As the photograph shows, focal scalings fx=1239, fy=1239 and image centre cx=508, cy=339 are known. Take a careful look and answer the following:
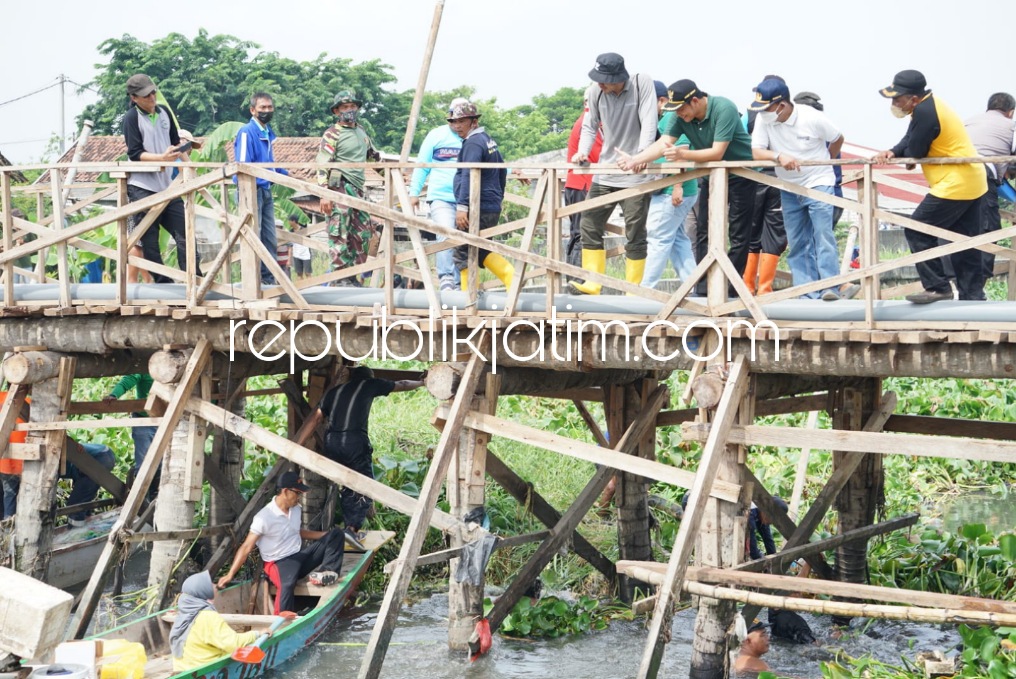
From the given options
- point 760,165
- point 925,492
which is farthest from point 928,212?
point 925,492

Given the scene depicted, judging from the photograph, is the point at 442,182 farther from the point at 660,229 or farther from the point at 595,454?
the point at 595,454

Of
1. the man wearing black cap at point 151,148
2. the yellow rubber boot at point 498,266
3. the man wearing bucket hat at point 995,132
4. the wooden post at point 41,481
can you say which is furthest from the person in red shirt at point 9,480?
the man wearing bucket hat at point 995,132

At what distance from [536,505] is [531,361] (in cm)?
228

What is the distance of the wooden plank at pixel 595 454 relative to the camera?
740cm

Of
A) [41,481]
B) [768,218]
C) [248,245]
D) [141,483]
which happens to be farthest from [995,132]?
[41,481]

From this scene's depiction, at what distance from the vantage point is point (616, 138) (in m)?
8.34

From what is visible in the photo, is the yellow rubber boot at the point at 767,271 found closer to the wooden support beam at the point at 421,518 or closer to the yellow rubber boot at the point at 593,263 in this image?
the yellow rubber boot at the point at 593,263

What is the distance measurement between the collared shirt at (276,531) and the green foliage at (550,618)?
1630mm

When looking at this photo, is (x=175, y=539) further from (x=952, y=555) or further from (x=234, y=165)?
(x=952, y=555)

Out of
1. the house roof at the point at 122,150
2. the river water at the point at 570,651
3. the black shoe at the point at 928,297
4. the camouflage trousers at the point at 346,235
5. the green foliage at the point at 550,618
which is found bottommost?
the river water at the point at 570,651

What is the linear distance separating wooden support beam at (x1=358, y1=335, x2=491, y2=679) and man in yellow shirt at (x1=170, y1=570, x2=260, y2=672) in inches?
35.9

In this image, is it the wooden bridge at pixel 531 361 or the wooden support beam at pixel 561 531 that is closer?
the wooden bridge at pixel 531 361

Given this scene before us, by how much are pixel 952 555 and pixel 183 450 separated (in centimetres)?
641

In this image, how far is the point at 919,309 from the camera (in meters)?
7.07
